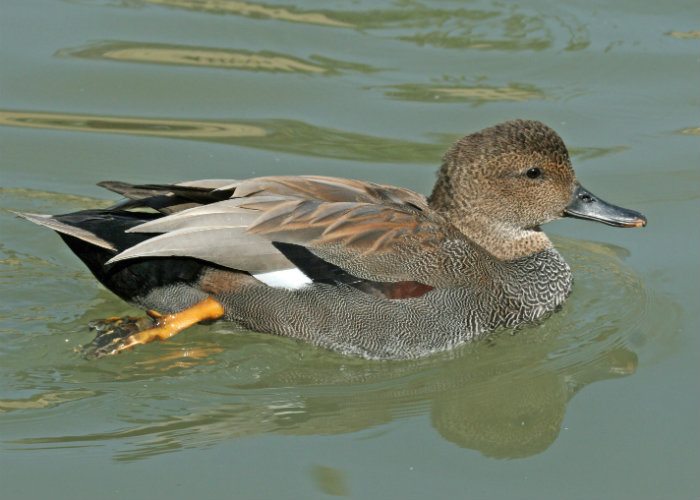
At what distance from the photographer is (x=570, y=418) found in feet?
22.8

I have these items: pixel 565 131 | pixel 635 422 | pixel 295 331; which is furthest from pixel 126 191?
pixel 565 131

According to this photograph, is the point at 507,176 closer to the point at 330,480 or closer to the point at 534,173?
the point at 534,173

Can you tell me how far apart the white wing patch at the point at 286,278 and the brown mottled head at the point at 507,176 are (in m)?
1.10

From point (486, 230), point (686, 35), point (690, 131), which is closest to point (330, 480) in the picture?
point (486, 230)

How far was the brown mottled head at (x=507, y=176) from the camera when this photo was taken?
7.71 meters

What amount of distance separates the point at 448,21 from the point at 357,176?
113 inches

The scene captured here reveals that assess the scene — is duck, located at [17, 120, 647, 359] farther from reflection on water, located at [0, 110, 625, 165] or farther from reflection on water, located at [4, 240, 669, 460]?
reflection on water, located at [0, 110, 625, 165]

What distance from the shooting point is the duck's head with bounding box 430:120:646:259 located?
304 inches

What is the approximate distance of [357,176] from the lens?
31.4ft

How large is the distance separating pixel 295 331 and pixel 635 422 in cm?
189

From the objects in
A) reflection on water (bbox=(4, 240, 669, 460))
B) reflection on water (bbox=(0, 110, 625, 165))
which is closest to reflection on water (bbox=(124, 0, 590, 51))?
reflection on water (bbox=(0, 110, 625, 165))

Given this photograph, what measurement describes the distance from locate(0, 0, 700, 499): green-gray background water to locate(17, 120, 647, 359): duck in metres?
0.17

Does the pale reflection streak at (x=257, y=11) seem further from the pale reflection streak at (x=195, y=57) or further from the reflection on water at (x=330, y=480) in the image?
the reflection on water at (x=330, y=480)

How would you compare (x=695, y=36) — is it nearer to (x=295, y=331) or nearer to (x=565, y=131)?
(x=565, y=131)
